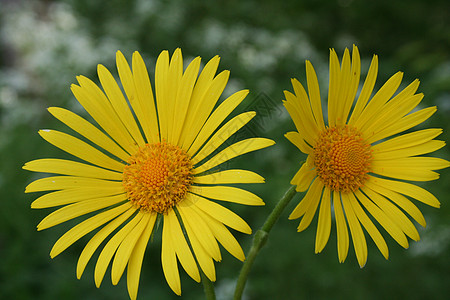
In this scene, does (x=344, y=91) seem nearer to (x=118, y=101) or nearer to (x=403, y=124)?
(x=403, y=124)

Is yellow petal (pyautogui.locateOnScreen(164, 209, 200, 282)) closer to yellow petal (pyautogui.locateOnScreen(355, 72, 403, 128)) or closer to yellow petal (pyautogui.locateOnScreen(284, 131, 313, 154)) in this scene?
yellow petal (pyautogui.locateOnScreen(284, 131, 313, 154))

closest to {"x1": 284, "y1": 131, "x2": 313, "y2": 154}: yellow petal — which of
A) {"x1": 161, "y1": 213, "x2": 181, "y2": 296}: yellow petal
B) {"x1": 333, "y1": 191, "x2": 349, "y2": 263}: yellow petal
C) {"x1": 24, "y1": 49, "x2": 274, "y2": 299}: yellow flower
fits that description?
{"x1": 24, "y1": 49, "x2": 274, "y2": 299}: yellow flower

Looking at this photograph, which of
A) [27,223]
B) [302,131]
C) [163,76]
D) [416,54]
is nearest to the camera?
[302,131]

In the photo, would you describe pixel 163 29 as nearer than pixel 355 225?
No

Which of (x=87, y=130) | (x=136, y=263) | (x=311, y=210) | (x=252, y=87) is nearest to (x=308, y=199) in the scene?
(x=311, y=210)

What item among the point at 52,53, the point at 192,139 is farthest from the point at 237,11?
the point at 192,139

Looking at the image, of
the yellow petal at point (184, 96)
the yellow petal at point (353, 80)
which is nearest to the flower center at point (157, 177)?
the yellow petal at point (184, 96)

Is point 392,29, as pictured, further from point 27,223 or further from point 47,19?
point 47,19
